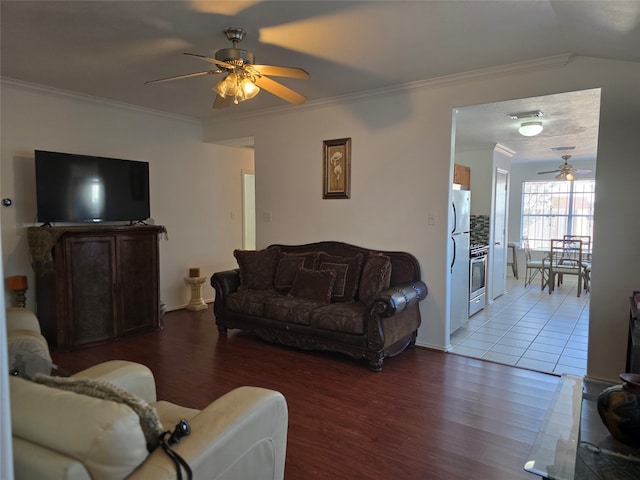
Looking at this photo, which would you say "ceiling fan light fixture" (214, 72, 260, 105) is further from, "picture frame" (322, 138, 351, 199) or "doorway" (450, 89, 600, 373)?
"doorway" (450, 89, 600, 373)

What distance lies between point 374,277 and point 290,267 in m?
1.09

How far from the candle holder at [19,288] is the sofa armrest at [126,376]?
2563mm

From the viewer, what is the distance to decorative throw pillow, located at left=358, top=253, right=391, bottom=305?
3796mm

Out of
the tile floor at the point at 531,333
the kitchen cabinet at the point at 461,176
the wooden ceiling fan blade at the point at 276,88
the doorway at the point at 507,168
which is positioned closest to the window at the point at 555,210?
the doorway at the point at 507,168

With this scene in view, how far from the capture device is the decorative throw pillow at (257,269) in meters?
4.56

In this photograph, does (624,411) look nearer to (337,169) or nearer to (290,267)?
(290,267)

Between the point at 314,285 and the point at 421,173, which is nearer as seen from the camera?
the point at 421,173

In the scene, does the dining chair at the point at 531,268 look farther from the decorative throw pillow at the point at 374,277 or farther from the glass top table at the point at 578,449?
the glass top table at the point at 578,449

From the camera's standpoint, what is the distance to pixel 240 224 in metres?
6.41

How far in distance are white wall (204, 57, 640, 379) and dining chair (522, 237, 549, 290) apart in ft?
14.0

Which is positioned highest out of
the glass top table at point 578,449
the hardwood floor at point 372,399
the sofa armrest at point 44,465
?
the sofa armrest at point 44,465

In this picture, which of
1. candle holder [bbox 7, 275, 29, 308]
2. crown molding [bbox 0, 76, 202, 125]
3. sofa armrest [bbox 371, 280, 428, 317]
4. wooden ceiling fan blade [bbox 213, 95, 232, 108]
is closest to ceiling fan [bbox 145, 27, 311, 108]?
wooden ceiling fan blade [bbox 213, 95, 232, 108]

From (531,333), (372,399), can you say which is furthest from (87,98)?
(531,333)

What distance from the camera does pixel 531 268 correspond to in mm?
7742
